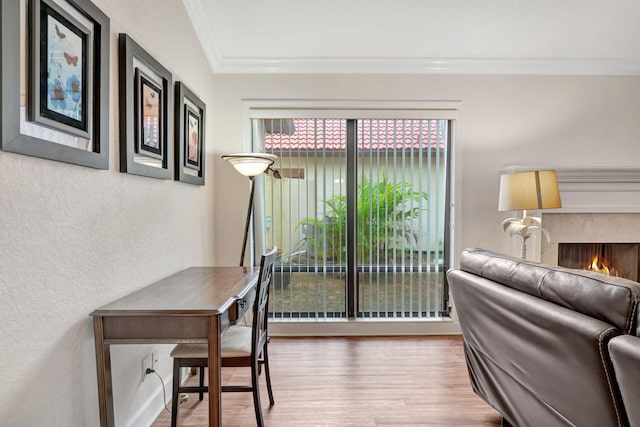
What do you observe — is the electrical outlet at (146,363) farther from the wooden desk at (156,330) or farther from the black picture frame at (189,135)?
the black picture frame at (189,135)

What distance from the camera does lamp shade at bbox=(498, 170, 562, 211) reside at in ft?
8.77

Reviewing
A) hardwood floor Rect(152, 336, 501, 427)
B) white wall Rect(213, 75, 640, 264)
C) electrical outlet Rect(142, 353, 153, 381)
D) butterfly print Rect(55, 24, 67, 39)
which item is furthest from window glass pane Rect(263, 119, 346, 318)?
butterfly print Rect(55, 24, 67, 39)

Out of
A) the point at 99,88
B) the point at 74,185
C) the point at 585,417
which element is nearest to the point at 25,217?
the point at 74,185

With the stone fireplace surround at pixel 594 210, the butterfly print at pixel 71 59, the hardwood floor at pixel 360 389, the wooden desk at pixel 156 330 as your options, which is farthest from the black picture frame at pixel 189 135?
the stone fireplace surround at pixel 594 210

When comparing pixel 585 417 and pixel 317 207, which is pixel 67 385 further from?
pixel 317 207

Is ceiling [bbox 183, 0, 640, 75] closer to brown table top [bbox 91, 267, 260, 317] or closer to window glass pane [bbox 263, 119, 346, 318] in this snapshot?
window glass pane [bbox 263, 119, 346, 318]

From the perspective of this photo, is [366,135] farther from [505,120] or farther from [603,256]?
[603,256]

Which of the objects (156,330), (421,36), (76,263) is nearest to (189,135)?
(76,263)

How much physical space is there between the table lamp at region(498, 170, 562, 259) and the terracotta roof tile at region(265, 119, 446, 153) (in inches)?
33.6

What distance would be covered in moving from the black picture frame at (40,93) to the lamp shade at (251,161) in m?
1.02

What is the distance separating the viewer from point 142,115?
6.31 feet

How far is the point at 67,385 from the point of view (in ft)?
4.58

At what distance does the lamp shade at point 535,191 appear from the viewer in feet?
8.77

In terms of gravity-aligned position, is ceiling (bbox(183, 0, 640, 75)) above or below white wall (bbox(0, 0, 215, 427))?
above
